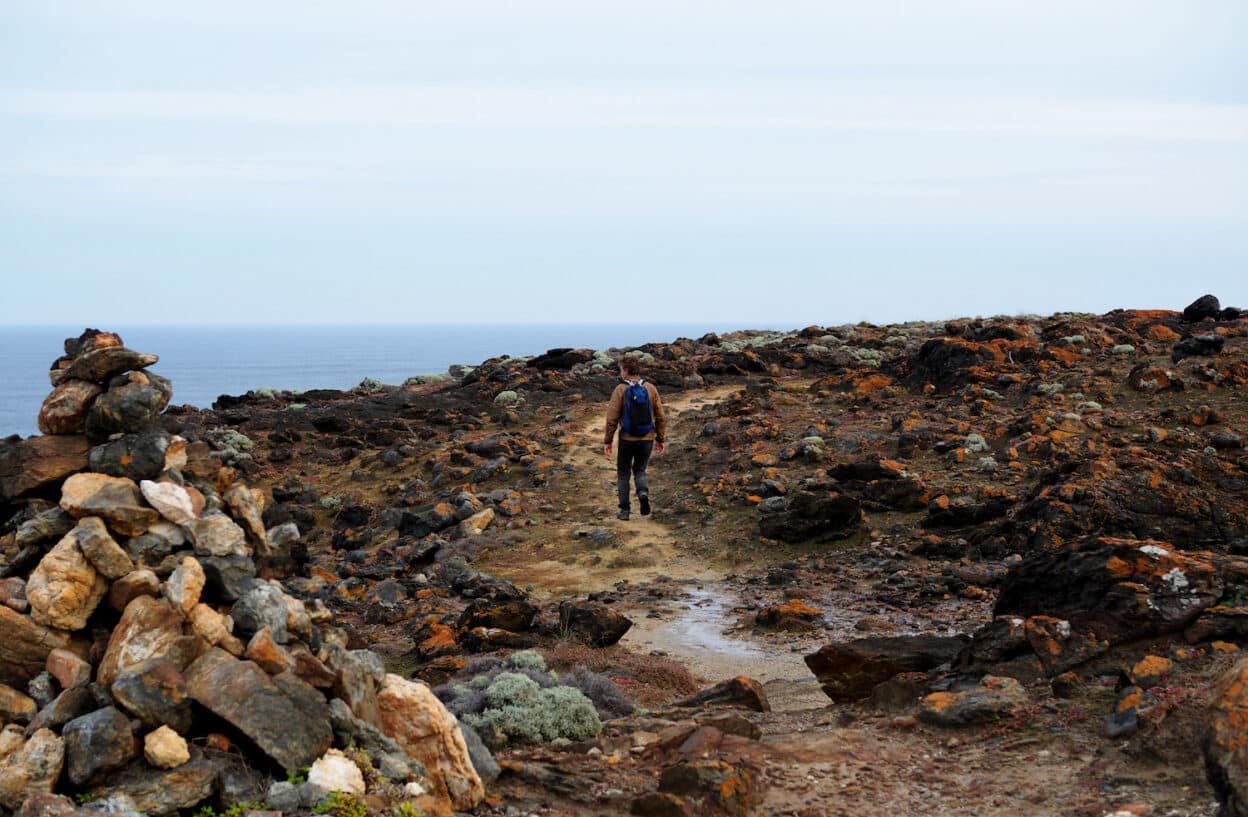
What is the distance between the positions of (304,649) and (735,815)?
10.7ft

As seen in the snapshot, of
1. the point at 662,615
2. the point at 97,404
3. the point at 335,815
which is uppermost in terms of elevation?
the point at 97,404

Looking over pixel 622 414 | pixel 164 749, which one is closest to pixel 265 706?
pixel 164 749

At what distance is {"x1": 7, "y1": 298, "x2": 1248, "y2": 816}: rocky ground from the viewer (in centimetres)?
719

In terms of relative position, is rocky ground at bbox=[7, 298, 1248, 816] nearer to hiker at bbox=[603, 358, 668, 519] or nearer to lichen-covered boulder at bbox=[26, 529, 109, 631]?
lichen-covered boulder at bbox=[26, 529, 109, 631]

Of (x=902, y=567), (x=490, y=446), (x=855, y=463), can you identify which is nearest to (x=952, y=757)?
(x=902, y=567)

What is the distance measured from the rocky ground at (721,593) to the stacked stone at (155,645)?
27 mm

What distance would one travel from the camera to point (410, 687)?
26.1 feet

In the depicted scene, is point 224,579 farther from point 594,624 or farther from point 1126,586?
point 1126,586

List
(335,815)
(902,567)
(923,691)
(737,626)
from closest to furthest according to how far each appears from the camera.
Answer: (335,815) < (923,691) < (737,626) < (902,567)

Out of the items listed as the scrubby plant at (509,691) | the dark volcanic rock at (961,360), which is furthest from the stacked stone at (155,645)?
the dark volcanic rock at (961,360)

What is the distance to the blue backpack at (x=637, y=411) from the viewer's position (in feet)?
55.4

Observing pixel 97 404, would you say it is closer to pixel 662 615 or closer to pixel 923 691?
pixel 923 691

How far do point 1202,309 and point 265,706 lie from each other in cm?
3365

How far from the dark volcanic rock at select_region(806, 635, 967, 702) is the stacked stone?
4.38 m
